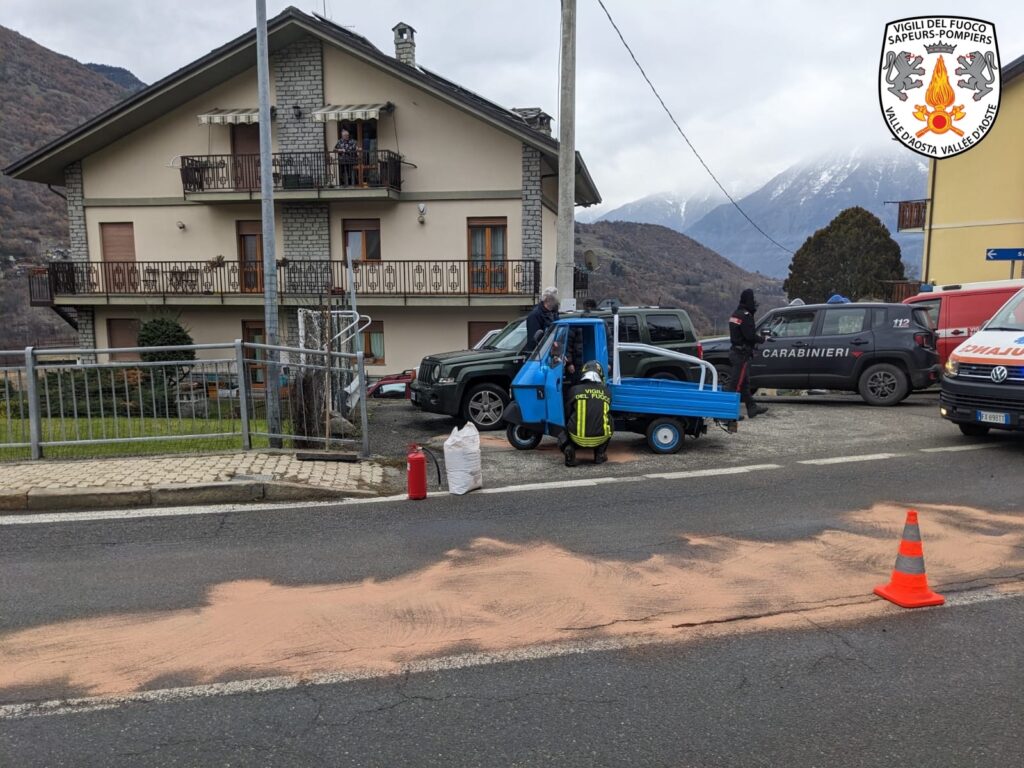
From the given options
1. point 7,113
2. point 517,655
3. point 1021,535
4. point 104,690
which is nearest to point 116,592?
point 104,690

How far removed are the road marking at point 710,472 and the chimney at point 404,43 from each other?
25.6m

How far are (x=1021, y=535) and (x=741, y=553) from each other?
2360 mm

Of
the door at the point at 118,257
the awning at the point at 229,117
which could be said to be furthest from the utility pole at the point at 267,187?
the door at the point at 118,257

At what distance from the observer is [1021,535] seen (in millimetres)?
6031

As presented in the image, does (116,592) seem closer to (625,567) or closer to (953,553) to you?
(625,567)

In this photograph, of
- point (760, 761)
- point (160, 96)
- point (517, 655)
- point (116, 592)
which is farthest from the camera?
point (160, 96)

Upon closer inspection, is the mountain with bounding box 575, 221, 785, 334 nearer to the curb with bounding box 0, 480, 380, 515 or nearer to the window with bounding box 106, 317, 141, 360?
the window with bounding box 106, 317, 141, 360

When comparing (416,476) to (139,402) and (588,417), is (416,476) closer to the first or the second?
(588,417)

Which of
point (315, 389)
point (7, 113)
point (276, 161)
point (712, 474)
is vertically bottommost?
point (712, 474)

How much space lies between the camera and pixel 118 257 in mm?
26438

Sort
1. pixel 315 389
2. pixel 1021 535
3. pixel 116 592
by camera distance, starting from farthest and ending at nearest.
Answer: pixel 315 389 < pixel 1021 535 < pixel 116 592

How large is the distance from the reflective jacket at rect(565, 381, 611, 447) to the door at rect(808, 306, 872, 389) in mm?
6636

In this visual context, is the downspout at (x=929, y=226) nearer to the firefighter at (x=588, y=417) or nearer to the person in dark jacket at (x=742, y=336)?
the person in dark jacket at (x=742, y=336)

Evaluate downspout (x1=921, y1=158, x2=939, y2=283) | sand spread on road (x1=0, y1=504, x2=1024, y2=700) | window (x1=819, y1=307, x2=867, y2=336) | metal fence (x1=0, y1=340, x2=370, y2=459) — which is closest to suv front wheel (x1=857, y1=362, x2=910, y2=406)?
window (x1=819, y1=307, x2=867, y2=336)
